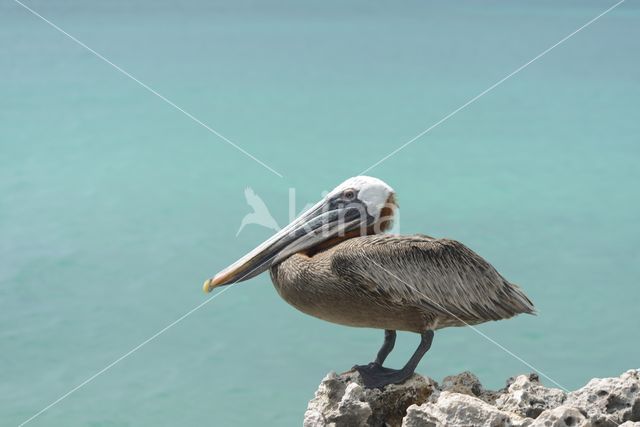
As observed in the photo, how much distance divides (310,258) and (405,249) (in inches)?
16.2

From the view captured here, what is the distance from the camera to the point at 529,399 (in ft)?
12.4

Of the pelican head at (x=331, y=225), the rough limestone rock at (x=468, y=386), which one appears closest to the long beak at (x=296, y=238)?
the pelican head at (x=331, y=225)

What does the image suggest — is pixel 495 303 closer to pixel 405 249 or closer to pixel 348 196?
pixel 405 249

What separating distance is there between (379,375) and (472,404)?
2.43ft

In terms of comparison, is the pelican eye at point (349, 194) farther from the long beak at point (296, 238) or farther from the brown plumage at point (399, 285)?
the brown plumage at point (399, 285)

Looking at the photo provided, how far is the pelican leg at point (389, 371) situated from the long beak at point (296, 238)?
1.87ft

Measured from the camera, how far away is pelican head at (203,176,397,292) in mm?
4379

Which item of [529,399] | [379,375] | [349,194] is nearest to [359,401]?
[379,375]

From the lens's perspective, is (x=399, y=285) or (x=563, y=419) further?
(x=399, y=285)

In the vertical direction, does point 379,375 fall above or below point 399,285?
below

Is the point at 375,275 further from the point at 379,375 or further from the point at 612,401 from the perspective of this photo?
the point at 612,401

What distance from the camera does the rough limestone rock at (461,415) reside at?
137 inches

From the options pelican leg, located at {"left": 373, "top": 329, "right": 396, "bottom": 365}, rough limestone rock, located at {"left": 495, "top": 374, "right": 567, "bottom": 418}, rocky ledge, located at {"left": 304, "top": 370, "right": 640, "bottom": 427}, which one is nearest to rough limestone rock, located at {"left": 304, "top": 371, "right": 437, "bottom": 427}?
rocky ledge, located at {"left": 304, "top": 370, "right": 640, "bottom": 427}

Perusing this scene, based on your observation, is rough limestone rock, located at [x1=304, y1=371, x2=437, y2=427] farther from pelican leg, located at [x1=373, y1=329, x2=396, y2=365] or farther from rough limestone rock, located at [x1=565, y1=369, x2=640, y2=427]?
rough limestone rock, located at [x1=565, y1=369, x2=640, y2=427]
